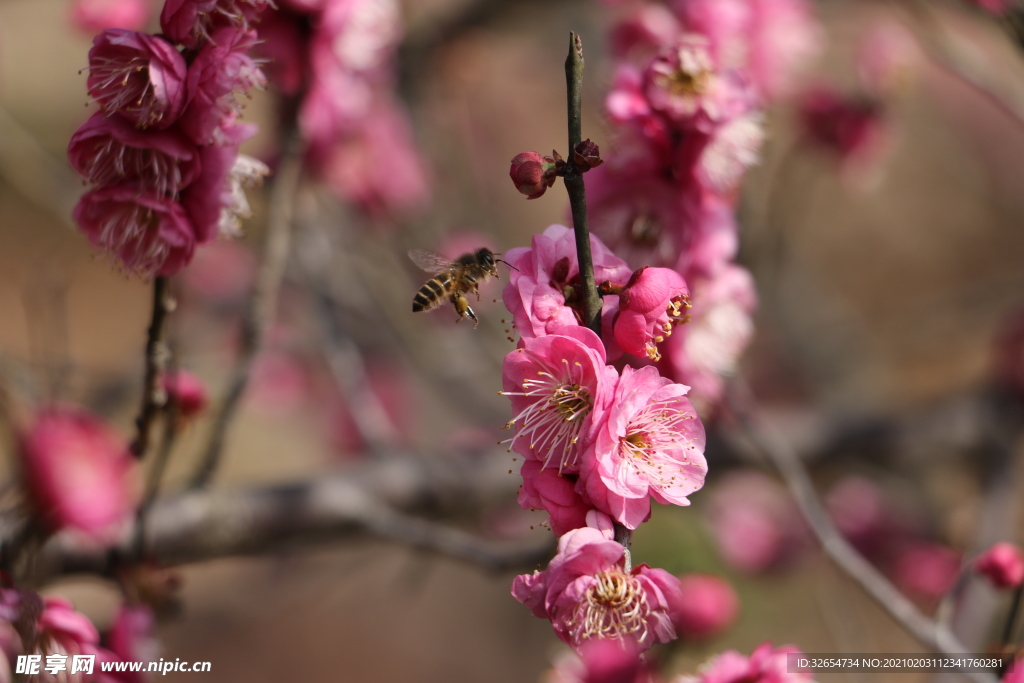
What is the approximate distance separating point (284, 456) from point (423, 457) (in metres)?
3.85

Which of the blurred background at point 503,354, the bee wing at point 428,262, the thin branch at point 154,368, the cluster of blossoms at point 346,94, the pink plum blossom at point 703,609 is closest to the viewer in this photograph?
the thin branch at point 154,368

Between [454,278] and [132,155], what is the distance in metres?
0.50

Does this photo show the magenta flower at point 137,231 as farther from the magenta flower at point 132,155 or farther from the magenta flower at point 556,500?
the magenta flower at point 556,500

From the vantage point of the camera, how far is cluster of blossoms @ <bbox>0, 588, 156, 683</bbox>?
34.1 inches

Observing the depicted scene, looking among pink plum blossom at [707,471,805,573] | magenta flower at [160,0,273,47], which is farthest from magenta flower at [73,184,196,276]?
pink plum blossom at [707,471,805,573]

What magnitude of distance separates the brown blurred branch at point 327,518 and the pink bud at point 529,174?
598 millimetres

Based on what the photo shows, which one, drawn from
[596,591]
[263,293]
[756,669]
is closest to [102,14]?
[263,293]

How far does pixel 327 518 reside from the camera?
1877mm

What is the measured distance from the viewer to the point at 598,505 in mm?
808

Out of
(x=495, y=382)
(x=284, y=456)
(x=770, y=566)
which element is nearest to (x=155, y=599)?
(x=495, y=382)

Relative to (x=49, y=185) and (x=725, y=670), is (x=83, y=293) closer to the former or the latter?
(x=49, y=185)

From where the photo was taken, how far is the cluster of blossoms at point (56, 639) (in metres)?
0.87

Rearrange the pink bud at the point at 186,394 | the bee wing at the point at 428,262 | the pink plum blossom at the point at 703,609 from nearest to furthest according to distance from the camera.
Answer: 1. the bee wing at the point at 428,262
2. the pink bud at the point at 186,394
3. the pink plum blossom at the point at 703,609

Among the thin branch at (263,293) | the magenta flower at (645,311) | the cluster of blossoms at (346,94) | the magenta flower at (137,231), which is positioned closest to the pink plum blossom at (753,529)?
the cluster of blossoms at (346,94)
